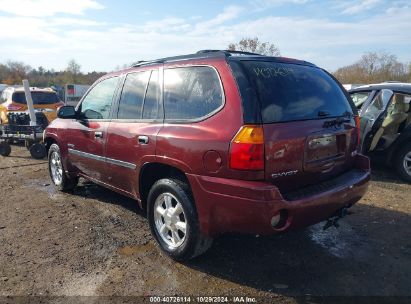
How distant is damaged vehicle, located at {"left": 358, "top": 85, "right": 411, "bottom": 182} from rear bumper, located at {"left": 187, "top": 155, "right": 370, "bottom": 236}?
355 cm

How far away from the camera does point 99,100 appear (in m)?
5.04

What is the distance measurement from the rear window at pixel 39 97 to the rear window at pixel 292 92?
10.8 metres

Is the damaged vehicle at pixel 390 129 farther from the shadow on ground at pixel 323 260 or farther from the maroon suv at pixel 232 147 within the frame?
the maroon suv at pixel 232 147

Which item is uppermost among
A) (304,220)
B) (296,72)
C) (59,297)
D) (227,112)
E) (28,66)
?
(28,66)

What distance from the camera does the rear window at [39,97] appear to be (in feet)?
39.7

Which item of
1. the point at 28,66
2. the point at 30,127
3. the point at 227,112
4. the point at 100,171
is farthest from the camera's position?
the point at 28,66

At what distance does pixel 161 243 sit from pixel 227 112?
5.19ft

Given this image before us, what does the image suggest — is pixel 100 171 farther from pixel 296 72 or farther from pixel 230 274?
pixel 296 72

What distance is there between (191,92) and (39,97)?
10.5m

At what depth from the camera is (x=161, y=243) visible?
3.86 meters

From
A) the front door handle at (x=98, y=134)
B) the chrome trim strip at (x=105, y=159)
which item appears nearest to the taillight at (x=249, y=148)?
the chrome trim strip at (x=105, y=159)

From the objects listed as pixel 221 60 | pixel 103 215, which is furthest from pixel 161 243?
pixel 221 60

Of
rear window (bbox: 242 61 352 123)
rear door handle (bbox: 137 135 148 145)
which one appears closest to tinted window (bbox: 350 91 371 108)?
rear window (bbox: 242 61 352 123)

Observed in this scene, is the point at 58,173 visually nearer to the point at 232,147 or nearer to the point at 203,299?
the point at 203,299
